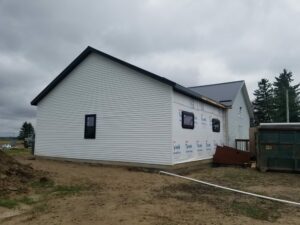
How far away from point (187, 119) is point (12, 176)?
325 inches

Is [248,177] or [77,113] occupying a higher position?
[77,113]

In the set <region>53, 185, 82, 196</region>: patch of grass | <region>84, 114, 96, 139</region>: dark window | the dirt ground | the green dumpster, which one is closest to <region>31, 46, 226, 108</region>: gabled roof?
<region>84, 114, 96, 139</region>: dark window

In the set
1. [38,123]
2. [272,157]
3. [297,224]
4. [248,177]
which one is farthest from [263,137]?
[38,123]

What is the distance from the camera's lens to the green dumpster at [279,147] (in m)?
13.6

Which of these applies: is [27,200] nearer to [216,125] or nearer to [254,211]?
[254,211]

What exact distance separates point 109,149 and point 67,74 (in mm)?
5256

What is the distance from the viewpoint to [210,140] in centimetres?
1788

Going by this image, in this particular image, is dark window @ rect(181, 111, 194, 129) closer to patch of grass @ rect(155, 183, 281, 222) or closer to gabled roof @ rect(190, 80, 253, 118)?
patch of grass @ rect(155, 183, 281, 222)

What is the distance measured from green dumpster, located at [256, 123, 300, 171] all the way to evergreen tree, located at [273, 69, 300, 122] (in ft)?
112

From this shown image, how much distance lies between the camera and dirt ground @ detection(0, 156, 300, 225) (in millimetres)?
6098

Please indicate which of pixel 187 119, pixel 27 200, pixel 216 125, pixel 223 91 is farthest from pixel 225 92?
pixel 27 200

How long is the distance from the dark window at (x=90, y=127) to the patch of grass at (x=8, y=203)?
852cm

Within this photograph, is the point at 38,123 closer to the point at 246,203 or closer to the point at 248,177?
the point at 248,177

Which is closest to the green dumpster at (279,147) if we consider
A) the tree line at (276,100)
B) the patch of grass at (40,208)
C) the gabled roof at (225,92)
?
the gabled roof at (225,92)
